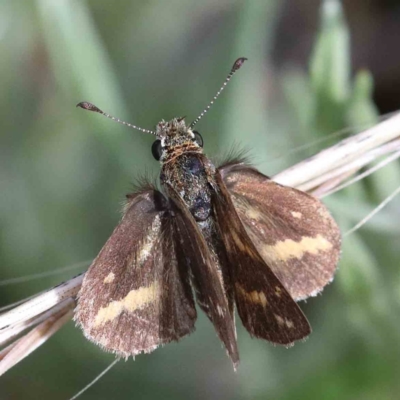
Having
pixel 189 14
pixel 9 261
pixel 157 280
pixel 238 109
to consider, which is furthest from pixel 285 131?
pixel 157 280

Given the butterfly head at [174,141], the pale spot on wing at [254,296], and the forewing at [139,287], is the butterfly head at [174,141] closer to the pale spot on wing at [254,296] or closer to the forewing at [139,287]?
the forewing at [139,287]

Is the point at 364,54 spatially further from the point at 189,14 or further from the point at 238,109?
the point at 238,109

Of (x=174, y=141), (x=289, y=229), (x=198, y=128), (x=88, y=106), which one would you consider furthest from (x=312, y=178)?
(x=198, y=128)

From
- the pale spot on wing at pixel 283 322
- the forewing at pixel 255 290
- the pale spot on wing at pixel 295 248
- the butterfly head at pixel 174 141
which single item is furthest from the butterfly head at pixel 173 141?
the pale spot on wing at pixel 283 322

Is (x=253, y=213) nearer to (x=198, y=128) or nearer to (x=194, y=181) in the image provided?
(x=194, y=181)

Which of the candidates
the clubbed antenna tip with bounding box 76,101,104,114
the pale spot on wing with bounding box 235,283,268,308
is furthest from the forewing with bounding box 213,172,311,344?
the clubbed antenna tip with bounding box 76,101,104,114

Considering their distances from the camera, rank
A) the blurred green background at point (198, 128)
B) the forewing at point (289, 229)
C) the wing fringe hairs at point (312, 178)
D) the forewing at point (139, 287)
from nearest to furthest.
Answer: the wing fringe hairs at point (312, 178), the forewing at point (139, 287), the forewing at point (289, 229), the blurred green background at point (198, 128)
